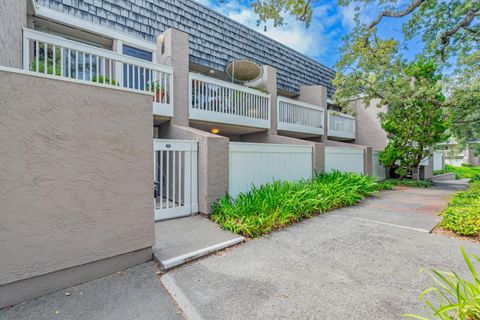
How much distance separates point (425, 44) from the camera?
27.0 ft

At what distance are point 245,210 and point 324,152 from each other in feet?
16.3

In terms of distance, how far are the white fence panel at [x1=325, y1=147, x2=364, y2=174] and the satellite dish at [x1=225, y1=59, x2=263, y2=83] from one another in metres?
4.08

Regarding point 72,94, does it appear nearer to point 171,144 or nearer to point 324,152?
point 171,144

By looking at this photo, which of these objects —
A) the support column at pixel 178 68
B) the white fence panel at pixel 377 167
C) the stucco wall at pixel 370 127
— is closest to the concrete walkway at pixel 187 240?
the support column at pixel 178 68

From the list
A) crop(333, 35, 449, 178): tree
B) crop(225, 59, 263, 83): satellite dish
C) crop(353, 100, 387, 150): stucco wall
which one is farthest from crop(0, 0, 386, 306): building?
crop(353, 100, 387, 150): stucco wall

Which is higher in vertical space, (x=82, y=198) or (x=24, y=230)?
(x=82, y=198)

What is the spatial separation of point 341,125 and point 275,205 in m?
9.28

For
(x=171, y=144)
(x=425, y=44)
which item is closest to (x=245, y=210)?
(x=171, y=144)

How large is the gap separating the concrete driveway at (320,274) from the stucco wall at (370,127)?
362 inches

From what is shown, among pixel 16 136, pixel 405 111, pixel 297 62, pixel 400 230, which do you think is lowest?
pixel 400 230

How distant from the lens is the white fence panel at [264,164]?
5.71m

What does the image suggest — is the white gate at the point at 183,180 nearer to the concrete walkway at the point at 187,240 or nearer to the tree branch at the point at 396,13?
the concrete walkway at the point at 187,240

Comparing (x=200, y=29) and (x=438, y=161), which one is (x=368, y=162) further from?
(x=438, y=161)

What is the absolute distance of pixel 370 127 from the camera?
13.0 m
